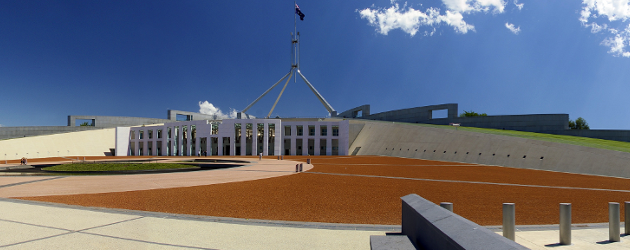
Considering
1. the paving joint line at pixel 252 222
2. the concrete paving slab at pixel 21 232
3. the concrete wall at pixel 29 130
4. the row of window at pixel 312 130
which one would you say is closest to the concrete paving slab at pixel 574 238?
the paving joint line at pixel 252 222

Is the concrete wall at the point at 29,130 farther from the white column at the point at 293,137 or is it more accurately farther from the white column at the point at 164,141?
the white column at the point at 293,137

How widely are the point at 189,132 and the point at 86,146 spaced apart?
65.4 ft

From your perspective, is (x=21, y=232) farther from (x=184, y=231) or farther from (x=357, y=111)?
(x=357, y=111)

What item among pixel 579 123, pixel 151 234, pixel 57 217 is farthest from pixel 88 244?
pixel 579 123

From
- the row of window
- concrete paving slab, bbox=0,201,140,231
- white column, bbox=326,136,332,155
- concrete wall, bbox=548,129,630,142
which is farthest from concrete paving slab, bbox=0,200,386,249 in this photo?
concrete wall, bbox=548,129,630,142

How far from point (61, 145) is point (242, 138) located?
3074 cm

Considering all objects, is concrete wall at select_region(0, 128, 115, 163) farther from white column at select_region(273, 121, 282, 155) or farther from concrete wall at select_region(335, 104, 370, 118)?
concrete wall at select_region(335, 104, 370, 118)

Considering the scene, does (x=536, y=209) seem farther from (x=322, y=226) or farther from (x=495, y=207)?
(x=322, y=226)

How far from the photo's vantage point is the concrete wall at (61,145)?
158 feet

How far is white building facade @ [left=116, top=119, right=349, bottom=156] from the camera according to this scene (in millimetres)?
53062

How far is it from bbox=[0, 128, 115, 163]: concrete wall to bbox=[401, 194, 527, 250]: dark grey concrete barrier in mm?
62278

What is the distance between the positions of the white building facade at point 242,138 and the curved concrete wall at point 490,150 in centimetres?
706

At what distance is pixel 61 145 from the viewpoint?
54375mm

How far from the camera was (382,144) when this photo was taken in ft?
153
